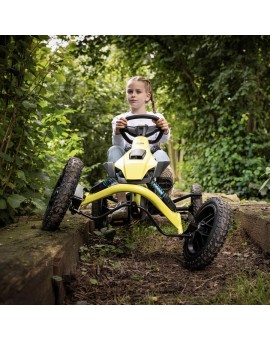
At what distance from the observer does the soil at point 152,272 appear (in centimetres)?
210

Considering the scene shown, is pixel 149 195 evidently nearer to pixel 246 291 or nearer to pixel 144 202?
pixel 144 202

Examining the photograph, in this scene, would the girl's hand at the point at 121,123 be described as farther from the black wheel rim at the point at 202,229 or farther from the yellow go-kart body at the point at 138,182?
the black wheel rim at the point at 202,229

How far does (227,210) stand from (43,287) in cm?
135

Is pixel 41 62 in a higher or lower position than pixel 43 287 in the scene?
higher

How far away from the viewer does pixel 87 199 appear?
9.70ft

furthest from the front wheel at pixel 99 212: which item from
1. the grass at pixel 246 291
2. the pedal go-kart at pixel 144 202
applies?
the grass at pixel 246 291

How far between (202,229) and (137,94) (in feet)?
5.11

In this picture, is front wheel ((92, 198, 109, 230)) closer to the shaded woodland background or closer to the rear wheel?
the rear wheel

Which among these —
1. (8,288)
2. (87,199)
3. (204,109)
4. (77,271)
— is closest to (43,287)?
(8,288)

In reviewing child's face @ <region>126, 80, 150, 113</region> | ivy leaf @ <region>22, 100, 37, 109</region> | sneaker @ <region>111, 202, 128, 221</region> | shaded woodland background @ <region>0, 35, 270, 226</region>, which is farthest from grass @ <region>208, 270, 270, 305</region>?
shaded woodland background @ <region>0, 35, 270, 226</region>

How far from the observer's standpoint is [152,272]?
261 cm

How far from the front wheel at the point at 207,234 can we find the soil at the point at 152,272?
0.34 feet

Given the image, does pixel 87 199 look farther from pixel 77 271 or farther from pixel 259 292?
pixel 259 292

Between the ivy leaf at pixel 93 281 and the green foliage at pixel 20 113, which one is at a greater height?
the green foliage at pixel 20 113
